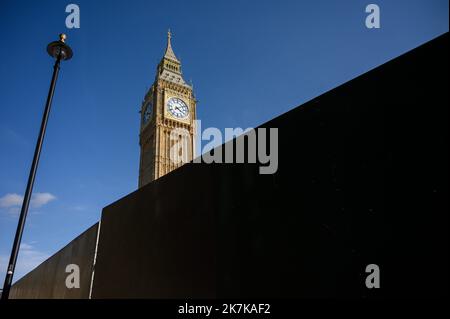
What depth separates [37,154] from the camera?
625 centimetres

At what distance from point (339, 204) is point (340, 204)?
0.01 metres

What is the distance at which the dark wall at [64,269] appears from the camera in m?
7.52

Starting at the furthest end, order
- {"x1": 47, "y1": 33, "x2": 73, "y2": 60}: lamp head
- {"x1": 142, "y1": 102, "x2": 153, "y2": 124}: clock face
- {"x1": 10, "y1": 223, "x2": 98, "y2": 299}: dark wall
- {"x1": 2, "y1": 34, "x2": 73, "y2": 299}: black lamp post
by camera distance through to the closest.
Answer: {"x1": 142, "y1": 102, "x2": 153, "y2": 124}: clock face, {"x1": 10, "y1": 223, "x2": 98, "y2": 299}: dark wall, {"x1": 47, "y1": 33, "x2": 73, "y2": 60}: lamp head, {"x1": 2, "y1": 34, "x2": 73, "y2": 299}: black lamp post

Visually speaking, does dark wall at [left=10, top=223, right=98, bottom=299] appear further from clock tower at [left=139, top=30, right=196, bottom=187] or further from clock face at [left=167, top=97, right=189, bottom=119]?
clock face at [left=167, top=97, right=189, bottom=119]

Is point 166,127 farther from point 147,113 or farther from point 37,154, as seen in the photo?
point 37,154

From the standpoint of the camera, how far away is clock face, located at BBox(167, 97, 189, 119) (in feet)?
160

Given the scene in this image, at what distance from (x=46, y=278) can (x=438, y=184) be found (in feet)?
37.0

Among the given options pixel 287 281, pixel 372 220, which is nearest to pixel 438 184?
pixel 372 220

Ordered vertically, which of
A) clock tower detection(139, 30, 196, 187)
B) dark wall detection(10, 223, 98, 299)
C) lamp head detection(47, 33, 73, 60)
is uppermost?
clock tower detection(139, 30, 196, 187)

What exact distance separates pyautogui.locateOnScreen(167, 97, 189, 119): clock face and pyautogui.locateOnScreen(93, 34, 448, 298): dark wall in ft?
148

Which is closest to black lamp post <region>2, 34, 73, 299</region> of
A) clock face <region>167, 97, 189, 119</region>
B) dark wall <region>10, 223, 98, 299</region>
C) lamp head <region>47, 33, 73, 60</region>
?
lamp head <region>47, 33, 73, 60</region>

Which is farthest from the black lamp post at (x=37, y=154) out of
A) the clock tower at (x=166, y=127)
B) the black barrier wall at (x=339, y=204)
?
the clock tower at (x=166, y=127)

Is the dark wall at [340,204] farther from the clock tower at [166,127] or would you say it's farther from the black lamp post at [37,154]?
the clock tower at [166,127]

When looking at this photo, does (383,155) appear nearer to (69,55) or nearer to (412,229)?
(412,229)
